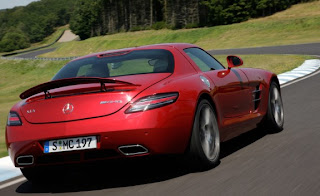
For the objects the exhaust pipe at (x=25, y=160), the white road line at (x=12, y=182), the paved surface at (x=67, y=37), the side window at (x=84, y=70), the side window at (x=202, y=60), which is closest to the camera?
the exhaust pipe at (x=25, y=160)

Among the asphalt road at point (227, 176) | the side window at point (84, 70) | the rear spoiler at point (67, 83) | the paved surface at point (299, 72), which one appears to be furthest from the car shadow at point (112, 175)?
the paved surface at point (299, 72)

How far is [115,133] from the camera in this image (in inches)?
198

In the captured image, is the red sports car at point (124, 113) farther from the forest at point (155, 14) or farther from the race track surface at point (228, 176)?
the forest at point (155, 14)

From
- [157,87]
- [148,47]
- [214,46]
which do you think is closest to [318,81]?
[148,47]

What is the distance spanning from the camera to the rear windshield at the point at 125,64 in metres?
6.00

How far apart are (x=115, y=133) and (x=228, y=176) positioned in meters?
1.14

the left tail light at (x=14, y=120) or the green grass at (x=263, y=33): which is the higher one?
the left tail light at (x=14, y=120)

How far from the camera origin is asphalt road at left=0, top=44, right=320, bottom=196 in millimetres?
4922

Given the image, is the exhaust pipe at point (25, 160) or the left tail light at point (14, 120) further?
the left tail light at point (14, 120)

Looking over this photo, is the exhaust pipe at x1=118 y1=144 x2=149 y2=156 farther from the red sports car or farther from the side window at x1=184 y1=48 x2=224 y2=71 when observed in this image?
the side window at x1=184 y1=48 x2=224 y2=71

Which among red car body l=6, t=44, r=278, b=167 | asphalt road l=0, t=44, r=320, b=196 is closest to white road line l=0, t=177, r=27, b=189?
asphalt road l=0, t=44, r=320, b=196

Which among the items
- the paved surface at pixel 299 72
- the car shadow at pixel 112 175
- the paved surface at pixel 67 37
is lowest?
the paved surface at pixel 67 37

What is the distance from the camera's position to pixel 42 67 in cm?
7506

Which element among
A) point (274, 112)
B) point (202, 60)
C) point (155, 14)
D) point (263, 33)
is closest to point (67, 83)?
point (202, 60)
